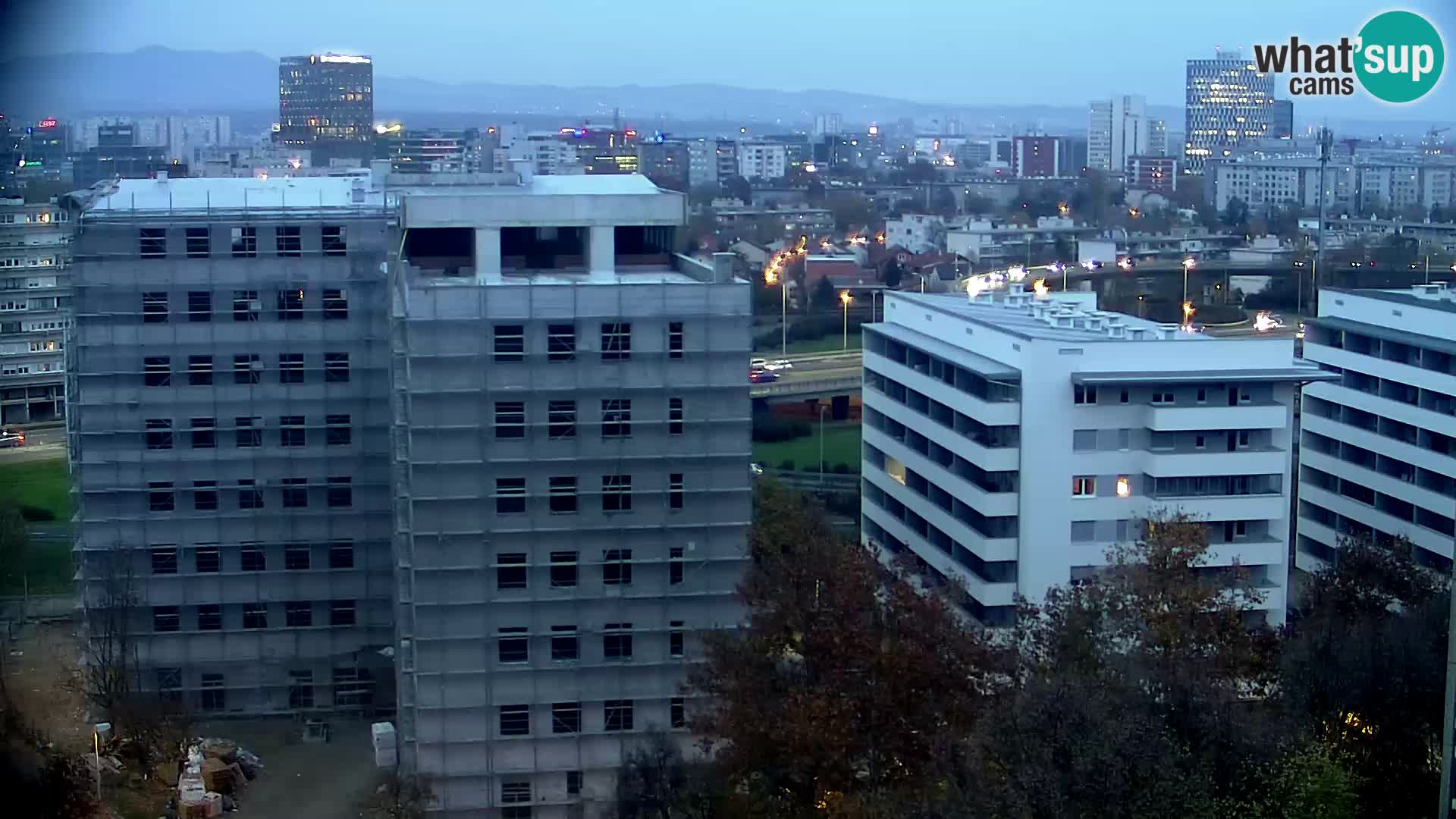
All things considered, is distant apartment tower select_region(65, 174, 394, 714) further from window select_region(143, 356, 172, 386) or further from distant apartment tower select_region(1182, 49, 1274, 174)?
distant apartment tower select_region(1182, 49, 1274, 174)

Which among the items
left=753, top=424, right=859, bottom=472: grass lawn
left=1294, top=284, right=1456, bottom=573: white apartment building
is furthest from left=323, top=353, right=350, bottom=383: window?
left=753, top=424, right=859, bottom=472: grass lawn

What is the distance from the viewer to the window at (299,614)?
606 centimetres

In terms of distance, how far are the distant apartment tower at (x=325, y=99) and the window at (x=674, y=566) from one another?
73.4 feet

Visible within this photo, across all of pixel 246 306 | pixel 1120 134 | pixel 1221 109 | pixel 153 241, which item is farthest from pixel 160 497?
pixel 1120 134

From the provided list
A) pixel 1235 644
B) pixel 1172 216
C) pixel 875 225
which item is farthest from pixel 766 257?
pixel 1235 644

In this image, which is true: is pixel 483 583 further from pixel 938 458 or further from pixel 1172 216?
pixel 1172 216

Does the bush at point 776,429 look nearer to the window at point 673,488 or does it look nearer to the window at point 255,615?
the window at point 255,615

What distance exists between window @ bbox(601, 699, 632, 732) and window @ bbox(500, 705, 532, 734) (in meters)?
0.20

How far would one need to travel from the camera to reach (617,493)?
15.8ft

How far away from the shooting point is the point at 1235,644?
4.35 meters

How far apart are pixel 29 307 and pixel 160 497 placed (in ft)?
20.5

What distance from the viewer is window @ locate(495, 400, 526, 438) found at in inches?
188

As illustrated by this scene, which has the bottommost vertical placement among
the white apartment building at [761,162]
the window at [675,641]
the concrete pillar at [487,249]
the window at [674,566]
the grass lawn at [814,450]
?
the grass lawn at [814,450]

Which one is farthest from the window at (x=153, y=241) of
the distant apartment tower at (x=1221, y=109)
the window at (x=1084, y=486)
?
the distant apartment tower at (x=1221, y=109)
